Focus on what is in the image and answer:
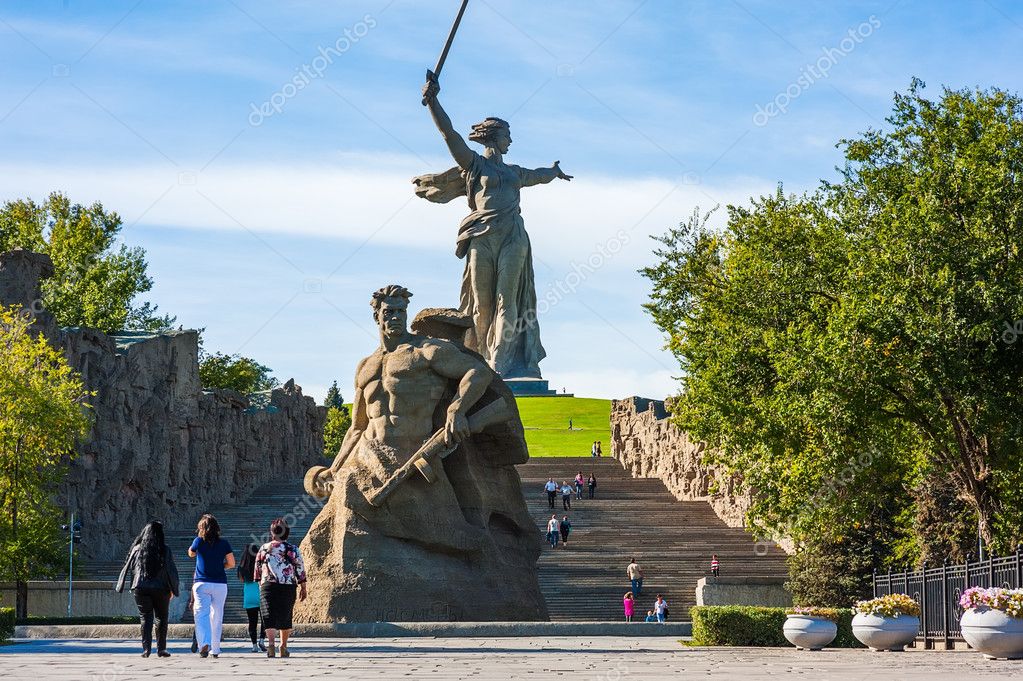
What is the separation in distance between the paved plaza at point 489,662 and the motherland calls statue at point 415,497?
6.53 ft

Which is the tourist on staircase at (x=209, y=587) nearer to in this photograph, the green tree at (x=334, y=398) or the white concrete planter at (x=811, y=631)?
the white concrete planter at (x=811, y=631)

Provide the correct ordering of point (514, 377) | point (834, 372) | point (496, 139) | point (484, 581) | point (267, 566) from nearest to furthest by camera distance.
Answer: point (267, 566), point (484, 581), point (834, 372), point (496, 139), point (514, 377)

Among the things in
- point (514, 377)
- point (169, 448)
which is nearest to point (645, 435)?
point (514, 377)

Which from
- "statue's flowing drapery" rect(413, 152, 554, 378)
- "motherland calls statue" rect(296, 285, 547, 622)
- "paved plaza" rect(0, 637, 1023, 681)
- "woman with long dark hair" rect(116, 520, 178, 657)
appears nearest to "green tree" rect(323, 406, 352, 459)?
"statue's flowing drapery" rect(413, 152, 554, 378)

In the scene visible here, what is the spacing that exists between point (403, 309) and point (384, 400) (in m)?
1.37

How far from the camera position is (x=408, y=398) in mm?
21547

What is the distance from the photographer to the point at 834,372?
24.5m

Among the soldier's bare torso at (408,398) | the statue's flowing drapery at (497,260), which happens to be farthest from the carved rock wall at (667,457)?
the soldier's bare torso at (408,398)

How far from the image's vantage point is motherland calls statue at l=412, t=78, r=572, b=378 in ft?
141

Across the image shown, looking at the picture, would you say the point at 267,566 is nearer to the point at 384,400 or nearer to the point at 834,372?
the point at 384,400

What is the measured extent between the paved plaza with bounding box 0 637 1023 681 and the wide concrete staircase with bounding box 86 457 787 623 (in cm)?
1175

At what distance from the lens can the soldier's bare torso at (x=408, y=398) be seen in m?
21.5

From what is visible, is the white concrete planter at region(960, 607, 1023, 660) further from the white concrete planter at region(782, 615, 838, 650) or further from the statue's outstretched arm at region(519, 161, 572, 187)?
the statue's outstretched arm at region(519, 161, 572, 187)

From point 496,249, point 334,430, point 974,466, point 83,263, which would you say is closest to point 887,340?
point 974,466
